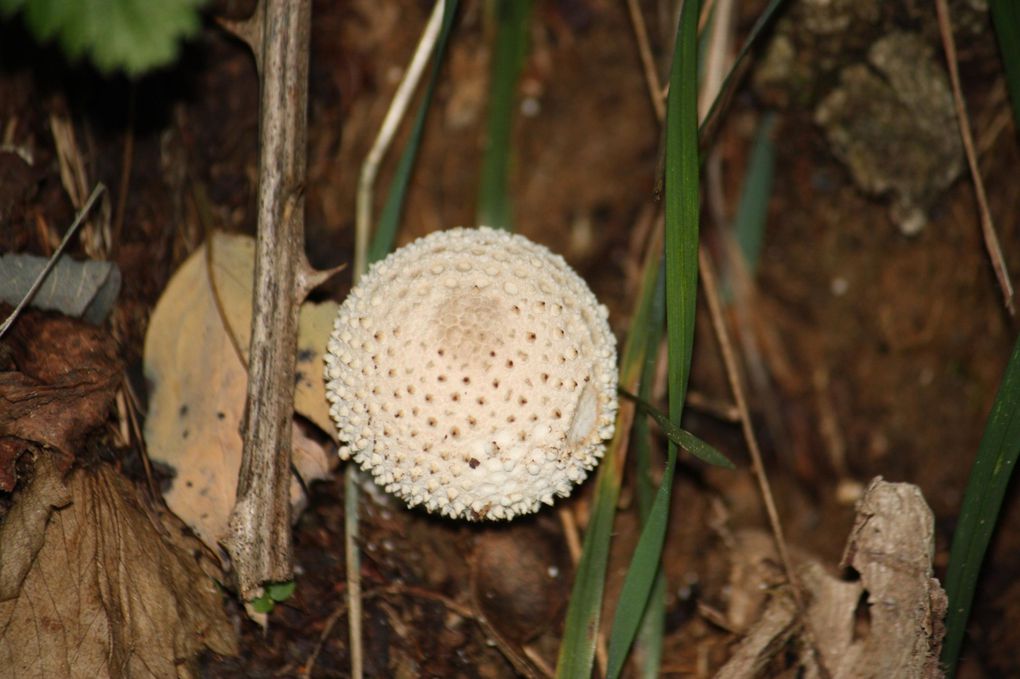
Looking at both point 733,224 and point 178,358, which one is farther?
A: point 733,224

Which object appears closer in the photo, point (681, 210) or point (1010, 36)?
point (681, 210)

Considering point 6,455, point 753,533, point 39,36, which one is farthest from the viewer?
point 753,533

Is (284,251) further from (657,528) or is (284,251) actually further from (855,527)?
(855,527)

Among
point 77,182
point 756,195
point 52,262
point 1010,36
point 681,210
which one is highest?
point 1010,36

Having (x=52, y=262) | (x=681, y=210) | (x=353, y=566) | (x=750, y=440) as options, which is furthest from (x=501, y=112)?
(x=353, y=566)

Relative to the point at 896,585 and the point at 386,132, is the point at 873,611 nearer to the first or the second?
the point at 896,585

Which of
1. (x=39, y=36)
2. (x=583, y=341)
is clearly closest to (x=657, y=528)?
(x=583, y=341)
